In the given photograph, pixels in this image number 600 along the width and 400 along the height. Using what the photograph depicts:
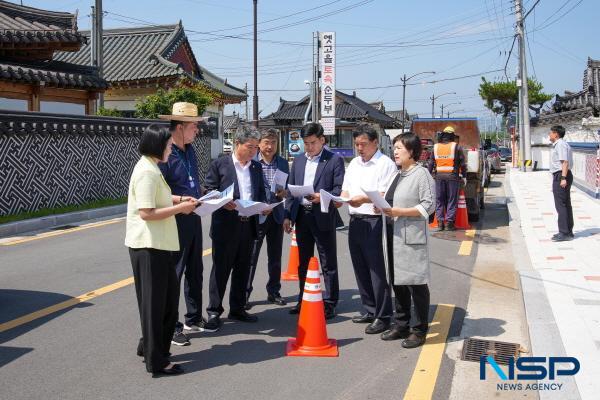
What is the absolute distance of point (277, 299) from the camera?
6.52 meters

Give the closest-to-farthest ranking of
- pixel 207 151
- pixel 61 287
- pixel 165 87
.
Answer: pixel 61 287, pixel 207 151, pixel 165 87

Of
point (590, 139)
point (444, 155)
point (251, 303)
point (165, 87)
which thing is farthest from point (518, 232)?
point (590, 139)

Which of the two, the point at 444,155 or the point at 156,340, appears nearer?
the point at 156,340

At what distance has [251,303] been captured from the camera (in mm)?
6531

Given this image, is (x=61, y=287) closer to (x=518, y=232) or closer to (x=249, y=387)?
(x=249, y=387)

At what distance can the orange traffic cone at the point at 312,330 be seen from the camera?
16.2 feet

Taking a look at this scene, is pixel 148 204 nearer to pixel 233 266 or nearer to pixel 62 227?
pixel 233 266

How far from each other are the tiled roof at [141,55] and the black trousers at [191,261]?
22182mm

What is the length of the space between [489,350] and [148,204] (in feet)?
9.80

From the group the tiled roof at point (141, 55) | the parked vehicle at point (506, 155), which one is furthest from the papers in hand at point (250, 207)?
the parked vehicle at point (506, 155)

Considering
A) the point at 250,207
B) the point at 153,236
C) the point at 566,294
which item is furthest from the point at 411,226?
the point at 566,294

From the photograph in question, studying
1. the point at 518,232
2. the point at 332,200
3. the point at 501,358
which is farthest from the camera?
the point at 518,232

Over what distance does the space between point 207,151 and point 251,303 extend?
17.1 metres

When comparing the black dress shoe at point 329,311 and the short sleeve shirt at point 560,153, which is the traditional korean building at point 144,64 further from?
the black dress shoe at point 329,311
